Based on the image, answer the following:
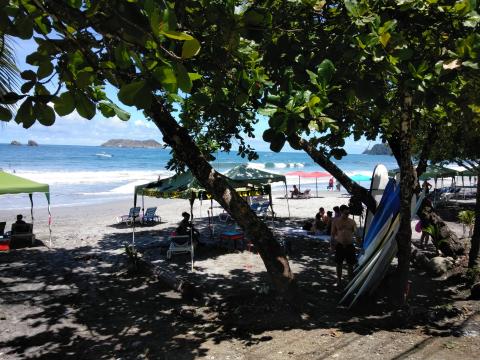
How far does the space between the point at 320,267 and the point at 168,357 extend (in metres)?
5.38

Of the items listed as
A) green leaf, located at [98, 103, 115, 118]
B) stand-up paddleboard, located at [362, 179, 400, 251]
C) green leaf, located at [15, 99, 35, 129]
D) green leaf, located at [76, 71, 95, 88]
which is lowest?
stand-up paddleboard, located at [362, 179, 400, 251]

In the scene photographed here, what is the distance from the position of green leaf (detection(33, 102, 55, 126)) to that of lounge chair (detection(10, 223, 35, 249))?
11.5 metres

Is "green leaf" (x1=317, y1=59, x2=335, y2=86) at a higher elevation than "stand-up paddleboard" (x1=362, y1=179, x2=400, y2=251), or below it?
higher

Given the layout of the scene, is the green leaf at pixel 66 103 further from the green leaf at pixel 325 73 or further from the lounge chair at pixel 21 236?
the lounge chair at pixel 21 236

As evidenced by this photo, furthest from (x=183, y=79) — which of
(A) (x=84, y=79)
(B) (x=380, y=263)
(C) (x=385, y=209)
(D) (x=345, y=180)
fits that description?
(D) (x=345, y=180)

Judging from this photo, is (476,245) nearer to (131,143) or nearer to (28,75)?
(28,75)

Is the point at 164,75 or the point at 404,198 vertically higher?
the point at 164,75

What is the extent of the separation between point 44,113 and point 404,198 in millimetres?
5347

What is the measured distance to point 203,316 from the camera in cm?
661

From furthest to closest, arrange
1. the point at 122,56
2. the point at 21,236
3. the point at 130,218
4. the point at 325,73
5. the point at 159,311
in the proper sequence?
1. the point at 130,218
2. the point at 21,236
3. the point at 159,311
4. the point at 325,73
5. the point at 122,56

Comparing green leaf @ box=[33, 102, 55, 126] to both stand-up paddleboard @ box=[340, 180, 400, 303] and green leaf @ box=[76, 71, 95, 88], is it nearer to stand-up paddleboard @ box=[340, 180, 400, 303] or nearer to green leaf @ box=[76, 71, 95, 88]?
green leaf @ box=[76, 71, 95, 88]

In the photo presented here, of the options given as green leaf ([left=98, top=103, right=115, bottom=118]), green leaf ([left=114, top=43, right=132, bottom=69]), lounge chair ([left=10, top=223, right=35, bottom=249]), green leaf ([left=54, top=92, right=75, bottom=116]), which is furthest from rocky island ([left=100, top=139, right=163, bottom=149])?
green leaf ([left=114, top=43, right=132, bottom=69])

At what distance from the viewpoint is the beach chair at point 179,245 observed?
10781 millimetres

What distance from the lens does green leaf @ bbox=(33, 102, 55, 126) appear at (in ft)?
7.47
